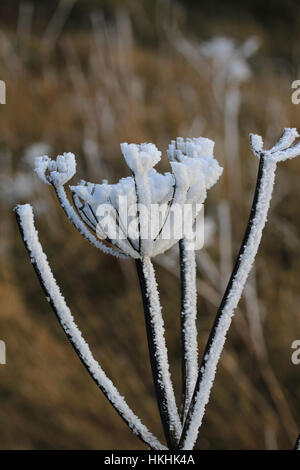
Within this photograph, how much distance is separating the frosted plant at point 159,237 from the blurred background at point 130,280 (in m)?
0.32

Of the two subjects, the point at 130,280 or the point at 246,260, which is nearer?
the point at 246,260

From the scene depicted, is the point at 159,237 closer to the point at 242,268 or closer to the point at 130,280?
the point at 242,268

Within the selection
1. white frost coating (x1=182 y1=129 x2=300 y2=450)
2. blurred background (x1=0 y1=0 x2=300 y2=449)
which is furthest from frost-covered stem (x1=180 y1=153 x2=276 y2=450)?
blurred background (x1=0 y1=0 x2=300 y2=449)

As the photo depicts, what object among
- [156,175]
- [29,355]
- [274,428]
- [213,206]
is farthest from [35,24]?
[156,175]

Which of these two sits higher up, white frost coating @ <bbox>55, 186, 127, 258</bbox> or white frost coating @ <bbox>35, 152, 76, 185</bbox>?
white frost coating @ <bbox>35, 152, 76, 185</bbox>

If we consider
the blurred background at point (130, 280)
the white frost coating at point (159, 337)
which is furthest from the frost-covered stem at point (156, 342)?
the blurred background at point (130, 280)

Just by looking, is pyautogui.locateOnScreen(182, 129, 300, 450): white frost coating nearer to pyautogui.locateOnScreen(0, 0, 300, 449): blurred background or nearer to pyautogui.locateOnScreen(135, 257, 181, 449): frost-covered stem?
pyautogui.locateOnScreen(135, 257, 181, 449): frost-covered stem

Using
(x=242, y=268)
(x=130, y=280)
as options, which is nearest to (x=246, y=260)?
(x=242, y=268)

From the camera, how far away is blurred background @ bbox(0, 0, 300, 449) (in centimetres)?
68

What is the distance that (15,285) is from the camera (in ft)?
3.22

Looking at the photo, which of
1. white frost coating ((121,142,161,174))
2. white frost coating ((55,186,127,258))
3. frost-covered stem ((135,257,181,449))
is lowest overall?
frost-covered stem ((135,257,181,449))

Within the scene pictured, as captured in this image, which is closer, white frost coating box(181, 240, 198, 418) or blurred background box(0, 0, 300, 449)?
white frost coating box(181, 240, 198, 418)

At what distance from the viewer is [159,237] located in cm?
21

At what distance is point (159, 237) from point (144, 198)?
0.07 ft
